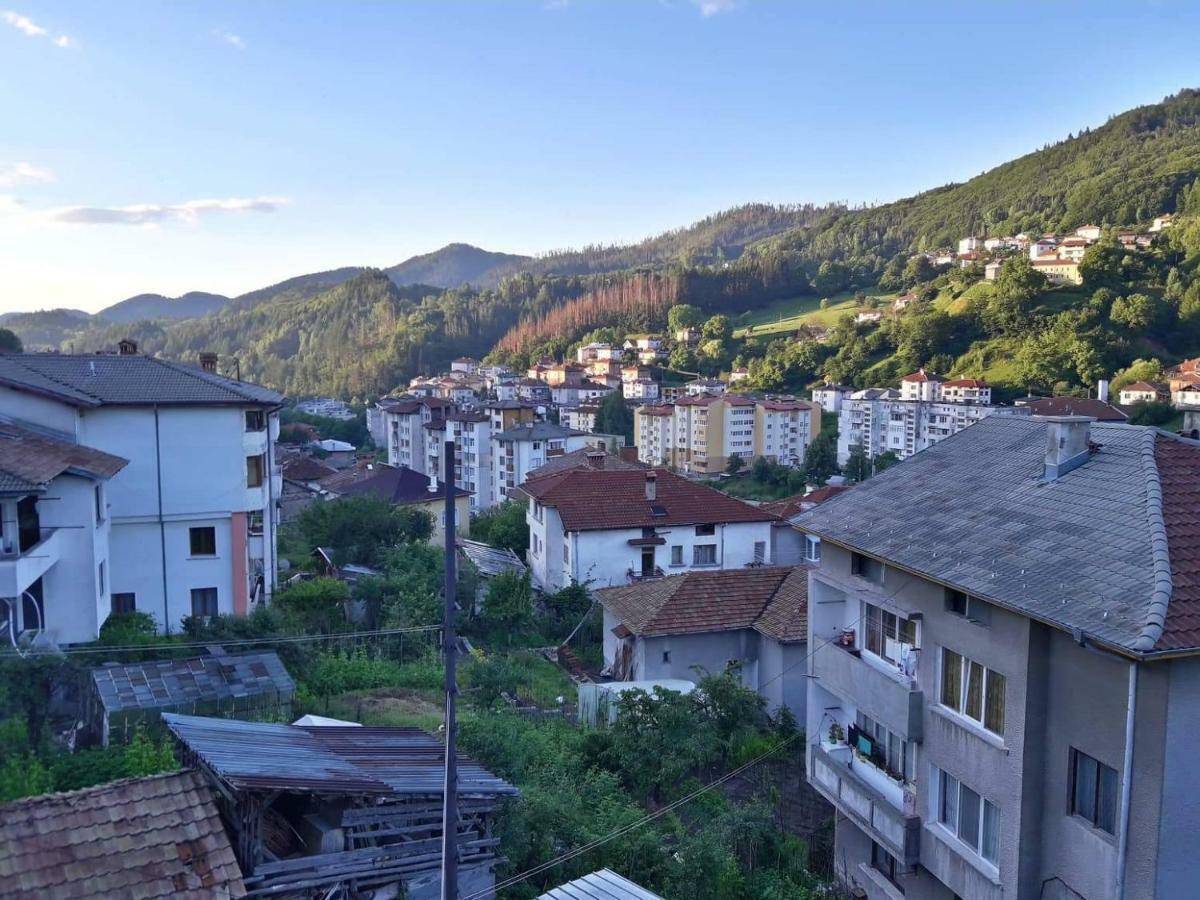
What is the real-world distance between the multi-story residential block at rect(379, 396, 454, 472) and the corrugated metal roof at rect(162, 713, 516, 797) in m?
69.4

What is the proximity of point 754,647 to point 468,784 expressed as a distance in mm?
12274

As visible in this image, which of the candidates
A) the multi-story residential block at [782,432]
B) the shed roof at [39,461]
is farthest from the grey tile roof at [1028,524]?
the multi-story residential block at [782,432]

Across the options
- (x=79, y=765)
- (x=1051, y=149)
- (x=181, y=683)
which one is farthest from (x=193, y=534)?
(x=1051, y=149)

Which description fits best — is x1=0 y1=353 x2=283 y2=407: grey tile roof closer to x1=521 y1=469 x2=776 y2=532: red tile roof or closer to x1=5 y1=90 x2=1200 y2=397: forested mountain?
x1=521 y1=469 x2=776 y2=532: red tile roof

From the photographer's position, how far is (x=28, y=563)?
14.4 meters

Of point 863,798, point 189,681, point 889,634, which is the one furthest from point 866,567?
point 189,681

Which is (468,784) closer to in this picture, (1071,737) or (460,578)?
(1071,737)

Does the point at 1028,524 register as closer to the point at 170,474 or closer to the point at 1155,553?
the point at 1155,553

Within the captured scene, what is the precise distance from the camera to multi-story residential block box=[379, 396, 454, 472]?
80375 mm

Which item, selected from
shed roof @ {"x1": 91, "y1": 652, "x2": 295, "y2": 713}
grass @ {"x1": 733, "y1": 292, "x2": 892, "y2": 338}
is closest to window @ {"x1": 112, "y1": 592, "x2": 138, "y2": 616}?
shed roof @ {"x1": 91, "y1": 652, "x2": 295, "y2": 713}

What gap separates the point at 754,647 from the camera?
65.7 ft

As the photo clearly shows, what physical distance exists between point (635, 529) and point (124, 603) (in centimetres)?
1499

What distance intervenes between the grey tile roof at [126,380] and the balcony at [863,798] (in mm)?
14561

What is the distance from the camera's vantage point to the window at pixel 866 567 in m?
12.2
